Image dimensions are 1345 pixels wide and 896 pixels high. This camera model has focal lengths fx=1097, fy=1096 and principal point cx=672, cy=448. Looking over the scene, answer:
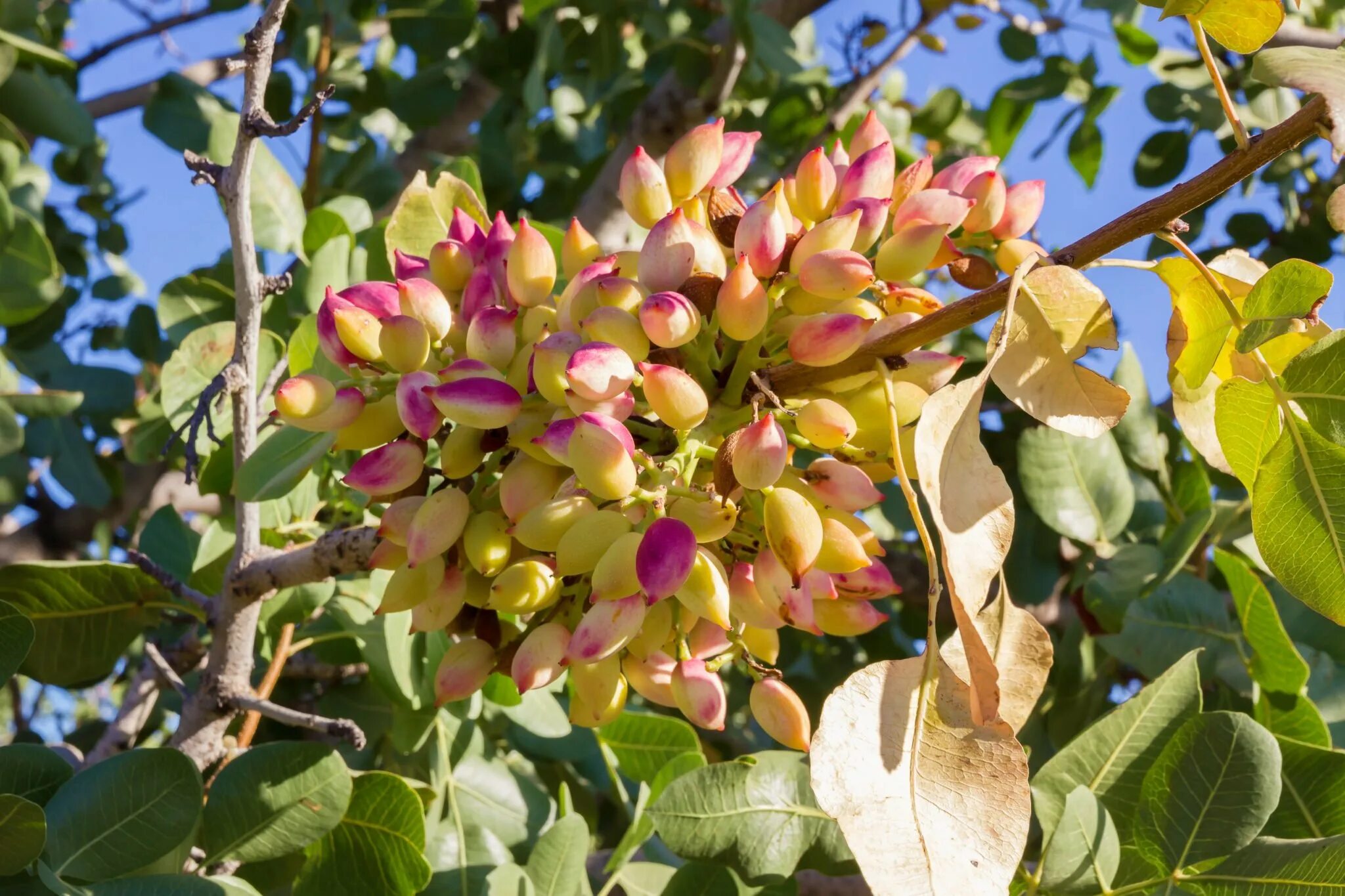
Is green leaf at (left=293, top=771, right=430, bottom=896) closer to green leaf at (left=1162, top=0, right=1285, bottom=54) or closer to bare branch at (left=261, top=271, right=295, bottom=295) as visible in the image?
bare branch at (left=261, top=271, right=295, bottom=295)

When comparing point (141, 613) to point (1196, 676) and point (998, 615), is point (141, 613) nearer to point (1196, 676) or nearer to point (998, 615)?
point (998, 615)

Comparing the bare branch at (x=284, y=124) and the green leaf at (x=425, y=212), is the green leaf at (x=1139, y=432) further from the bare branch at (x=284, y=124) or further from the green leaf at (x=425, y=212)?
the bare branch at (x=284, y=124)

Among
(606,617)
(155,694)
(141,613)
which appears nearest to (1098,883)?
(606,617)

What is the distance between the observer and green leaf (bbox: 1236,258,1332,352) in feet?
1.82

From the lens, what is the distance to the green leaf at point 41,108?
4.77 ft

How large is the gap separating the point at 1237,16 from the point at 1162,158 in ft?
4.76

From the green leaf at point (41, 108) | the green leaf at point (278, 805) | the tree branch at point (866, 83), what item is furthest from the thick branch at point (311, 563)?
the tree branch at point (866, 83)

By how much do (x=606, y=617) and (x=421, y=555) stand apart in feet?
0.35

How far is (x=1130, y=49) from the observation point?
185 centimetres

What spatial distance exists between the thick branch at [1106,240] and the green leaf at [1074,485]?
595mm

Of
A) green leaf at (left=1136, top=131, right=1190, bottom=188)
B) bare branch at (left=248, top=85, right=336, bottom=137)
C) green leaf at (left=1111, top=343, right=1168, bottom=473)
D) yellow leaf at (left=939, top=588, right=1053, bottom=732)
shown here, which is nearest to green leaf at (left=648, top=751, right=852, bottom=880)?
yellow leaf at (left=939, top=588, right=1053, bottom=732)

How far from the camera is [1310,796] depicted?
768mm

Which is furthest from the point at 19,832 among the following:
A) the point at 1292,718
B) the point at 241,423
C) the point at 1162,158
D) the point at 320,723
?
the point at 1162,158

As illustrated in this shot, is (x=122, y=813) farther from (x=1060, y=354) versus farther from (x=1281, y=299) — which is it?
(x=1281, y=299)
